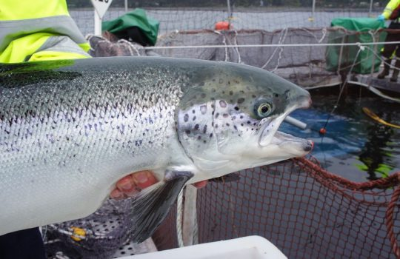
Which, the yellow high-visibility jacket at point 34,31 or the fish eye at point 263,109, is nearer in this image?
the fish eye at point 263,109

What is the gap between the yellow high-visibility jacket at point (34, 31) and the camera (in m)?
2.22

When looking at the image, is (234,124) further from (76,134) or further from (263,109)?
(76,134)

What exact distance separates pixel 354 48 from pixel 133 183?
10107 millimetres

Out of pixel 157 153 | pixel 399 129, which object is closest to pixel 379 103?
pixel 399 129

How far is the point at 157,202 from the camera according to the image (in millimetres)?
1673

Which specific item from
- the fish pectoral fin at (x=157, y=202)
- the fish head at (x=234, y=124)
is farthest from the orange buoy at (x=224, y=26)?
the fish pectoral fin at (x=157, y=202)

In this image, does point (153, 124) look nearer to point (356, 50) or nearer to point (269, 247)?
point (269, 247)

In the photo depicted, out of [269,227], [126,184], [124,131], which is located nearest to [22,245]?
[126,184]

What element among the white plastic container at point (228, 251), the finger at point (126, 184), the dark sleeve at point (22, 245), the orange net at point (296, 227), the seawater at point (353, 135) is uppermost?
the finger at point (126, 184)

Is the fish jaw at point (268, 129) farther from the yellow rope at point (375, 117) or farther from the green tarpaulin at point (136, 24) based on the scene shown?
the yellow rope at point (375, 117)

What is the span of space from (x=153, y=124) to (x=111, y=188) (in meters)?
0.36

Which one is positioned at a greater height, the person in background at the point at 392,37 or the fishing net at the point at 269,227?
the person in background at the point at 392,37

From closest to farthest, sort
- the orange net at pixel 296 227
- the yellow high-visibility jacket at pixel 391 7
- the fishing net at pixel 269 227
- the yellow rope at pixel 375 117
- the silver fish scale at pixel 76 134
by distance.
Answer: the silver fish scale at pixel 76 134 < the fishing net at pixel 269 227 < the orange net at pixel 296 227 < the yellow rope at pixel 375 117 < the yellow high-visibility jacket at pixel 391 7

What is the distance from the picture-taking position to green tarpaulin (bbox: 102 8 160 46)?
6.95 meters
